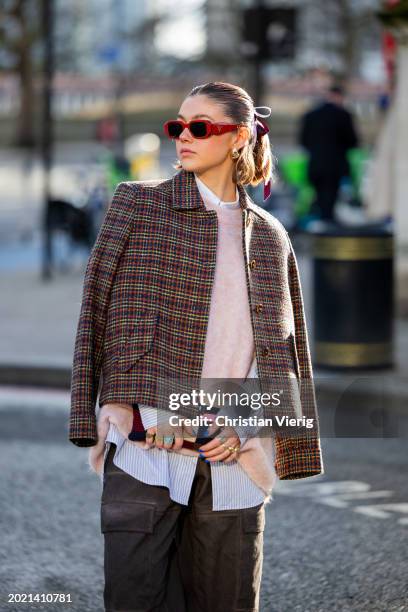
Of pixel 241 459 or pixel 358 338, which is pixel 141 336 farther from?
pixel 358 338

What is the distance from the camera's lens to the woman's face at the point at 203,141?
3500mm

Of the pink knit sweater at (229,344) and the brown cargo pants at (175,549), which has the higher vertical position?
the pink knit sweater at (229,344)

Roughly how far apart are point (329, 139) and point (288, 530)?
34.5ft

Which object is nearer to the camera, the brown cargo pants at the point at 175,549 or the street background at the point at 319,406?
the brown cargo pants at the point at 175,549

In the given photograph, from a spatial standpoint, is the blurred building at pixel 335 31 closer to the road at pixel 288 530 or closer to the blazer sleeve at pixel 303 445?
the road at pixel 288 530

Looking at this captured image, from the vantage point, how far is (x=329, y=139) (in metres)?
15.8

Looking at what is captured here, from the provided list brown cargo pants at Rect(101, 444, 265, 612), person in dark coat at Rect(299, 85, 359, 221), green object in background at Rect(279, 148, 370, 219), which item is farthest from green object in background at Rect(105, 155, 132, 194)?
brown cargo pants at Rect(101, 444, 265, 612)

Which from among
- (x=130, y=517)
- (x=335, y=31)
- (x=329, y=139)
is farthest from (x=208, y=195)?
(x=335, y=31)

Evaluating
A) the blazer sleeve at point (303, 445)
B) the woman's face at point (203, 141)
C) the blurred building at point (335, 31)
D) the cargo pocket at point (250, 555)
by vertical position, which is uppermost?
the blurred building at point (335, 31)

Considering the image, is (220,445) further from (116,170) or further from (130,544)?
(116,170)

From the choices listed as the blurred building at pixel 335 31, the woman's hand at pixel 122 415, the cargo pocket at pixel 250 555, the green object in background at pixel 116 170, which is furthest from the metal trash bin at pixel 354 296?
the blurred building at pixel 335 31

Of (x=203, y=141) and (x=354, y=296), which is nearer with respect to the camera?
(x=203, y=141)

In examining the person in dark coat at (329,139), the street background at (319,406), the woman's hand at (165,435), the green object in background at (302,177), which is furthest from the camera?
the green object in background at (302,177)

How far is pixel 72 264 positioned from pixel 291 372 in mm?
13821
